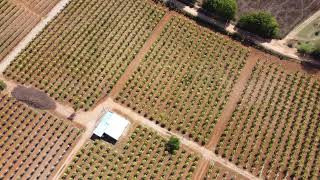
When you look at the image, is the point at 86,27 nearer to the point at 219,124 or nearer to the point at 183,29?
the point at 183,29

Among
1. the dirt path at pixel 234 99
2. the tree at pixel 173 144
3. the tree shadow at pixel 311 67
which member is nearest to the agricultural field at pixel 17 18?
the tree at pixel 173 144

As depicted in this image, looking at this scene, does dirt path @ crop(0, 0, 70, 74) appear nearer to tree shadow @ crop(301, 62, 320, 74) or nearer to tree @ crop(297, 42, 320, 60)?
tree @ crop(297, 42, 320, 60)

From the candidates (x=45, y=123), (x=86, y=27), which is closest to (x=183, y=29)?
(x=86, y=27)

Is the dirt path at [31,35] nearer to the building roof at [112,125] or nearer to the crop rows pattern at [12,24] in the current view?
the crop rows pattern at [12,24]

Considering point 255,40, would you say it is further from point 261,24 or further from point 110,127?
point 110,127

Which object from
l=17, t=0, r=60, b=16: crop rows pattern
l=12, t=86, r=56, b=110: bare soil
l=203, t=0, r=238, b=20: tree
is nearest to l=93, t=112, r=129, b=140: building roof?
l=12, t=86, r=56, b=110: bare soil

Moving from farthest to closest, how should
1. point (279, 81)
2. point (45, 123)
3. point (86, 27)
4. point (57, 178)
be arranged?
point (86, 27), point (279, 81), point (45, 123), point (57, 178)
